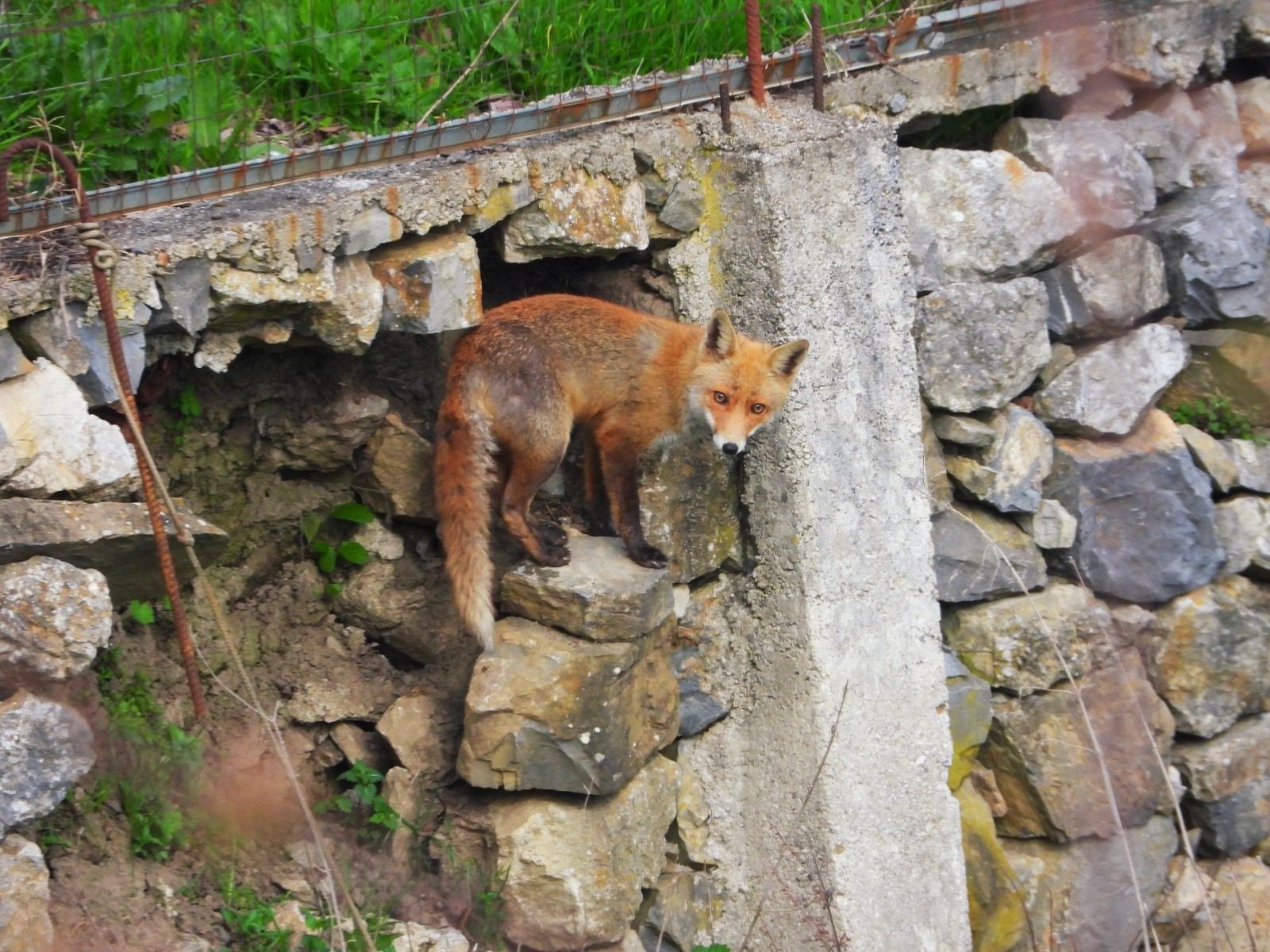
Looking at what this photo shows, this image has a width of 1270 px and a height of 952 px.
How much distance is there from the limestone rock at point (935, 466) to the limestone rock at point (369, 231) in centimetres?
232

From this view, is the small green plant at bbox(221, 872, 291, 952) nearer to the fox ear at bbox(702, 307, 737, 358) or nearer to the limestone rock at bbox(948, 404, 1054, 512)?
the fox ear at bbox(702, 307, 737, 358)

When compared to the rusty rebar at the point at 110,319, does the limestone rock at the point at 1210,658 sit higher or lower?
lower

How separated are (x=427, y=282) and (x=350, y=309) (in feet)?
0.97

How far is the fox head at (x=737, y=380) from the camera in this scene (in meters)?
4.46

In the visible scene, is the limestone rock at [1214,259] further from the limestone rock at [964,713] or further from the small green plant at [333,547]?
the small green plant at [333,547]

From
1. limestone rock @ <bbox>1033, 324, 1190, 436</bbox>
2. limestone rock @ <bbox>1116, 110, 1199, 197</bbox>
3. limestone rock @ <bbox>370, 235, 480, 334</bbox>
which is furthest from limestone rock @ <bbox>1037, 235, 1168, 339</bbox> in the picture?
limestone rock @ <bbox>370, 235, 480, 334</bbox>

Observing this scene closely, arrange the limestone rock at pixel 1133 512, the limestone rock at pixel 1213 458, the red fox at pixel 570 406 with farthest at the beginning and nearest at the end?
the limestone rock at pixel 1213 458
the limestone rock at pixel 1133 512
the red fox at pixel 570 406

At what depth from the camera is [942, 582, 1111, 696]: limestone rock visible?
5.40 metres

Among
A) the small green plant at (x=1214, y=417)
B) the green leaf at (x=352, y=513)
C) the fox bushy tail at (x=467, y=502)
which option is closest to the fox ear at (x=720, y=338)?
the fox bushy tail at (x=467, y=502)

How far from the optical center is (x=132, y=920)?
11.6 feet

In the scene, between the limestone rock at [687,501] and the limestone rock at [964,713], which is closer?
the limestone rock at [687,501]

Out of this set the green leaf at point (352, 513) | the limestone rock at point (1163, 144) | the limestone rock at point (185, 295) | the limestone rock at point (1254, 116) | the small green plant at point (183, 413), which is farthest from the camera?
the limestone rock at point (1254, 116)

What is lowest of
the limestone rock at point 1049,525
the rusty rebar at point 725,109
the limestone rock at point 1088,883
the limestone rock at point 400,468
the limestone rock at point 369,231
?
the limestone rock at point 1088,883

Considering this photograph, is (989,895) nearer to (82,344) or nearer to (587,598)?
(587,598)
